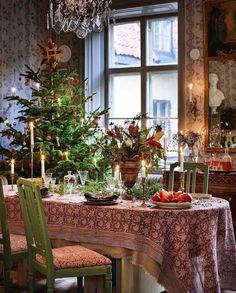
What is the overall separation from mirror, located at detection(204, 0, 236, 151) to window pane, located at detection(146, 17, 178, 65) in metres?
0.75

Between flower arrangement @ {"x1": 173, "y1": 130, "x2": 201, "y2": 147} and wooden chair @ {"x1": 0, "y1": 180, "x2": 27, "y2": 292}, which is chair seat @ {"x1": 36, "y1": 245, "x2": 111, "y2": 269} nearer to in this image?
wooden chair @ {"x1": 0, "y1": 180, "x2": 27, "y2": 292}

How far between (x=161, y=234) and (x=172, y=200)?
0.26m

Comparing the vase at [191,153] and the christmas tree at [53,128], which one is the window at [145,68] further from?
the christmas tree at [53,128]

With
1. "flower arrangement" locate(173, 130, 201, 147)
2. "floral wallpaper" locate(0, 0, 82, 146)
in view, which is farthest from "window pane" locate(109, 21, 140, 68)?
"flower arrangement" locate(173, 130, 201, 147)

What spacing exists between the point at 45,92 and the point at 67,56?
1.18m

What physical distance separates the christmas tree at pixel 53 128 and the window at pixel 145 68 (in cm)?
106

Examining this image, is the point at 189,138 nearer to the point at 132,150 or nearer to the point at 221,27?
the point at 221,27

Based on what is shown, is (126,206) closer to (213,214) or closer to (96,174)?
(213,214)

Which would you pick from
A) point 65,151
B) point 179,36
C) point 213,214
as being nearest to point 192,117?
point 179,36

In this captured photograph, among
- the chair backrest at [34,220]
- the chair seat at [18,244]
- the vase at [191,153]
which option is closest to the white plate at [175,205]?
the chair backrest at [34,220]

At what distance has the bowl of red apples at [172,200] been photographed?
3572 mm

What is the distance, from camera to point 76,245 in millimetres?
3824

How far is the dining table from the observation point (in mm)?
3484

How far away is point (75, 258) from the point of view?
136 inches
